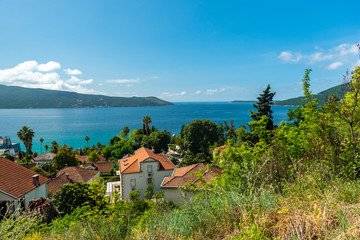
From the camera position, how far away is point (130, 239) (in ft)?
12.2

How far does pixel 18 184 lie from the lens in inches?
586

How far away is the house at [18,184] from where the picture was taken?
44.0ft

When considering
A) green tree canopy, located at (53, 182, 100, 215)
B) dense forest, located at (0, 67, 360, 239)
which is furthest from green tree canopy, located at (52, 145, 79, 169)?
dense forest, located at (0, 67, 360, 239)

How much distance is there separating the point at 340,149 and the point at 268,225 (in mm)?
3541

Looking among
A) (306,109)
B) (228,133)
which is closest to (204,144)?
(228,133)

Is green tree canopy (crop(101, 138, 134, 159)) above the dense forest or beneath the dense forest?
beneath

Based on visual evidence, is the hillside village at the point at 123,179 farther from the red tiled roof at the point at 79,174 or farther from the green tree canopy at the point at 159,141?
the green tree canopy at the point at 159,141

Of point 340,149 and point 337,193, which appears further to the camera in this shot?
point 340,149

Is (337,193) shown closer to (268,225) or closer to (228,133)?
(268,225)

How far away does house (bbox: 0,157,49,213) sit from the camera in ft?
44.0

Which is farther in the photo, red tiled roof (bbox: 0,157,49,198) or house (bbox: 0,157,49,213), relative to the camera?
red tiled roof (bbox: 0,157,49,198)

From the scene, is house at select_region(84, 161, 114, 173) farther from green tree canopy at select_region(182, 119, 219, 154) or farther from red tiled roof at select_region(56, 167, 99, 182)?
green tree canopy at select_region(182, 119, 219, 154)

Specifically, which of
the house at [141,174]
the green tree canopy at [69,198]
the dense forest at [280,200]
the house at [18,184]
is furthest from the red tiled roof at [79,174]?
the dense forest at [280,200]

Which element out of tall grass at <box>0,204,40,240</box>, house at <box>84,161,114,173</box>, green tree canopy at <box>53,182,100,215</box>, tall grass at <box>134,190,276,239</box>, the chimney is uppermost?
tall grass at <box>134,190,276,239</box>
